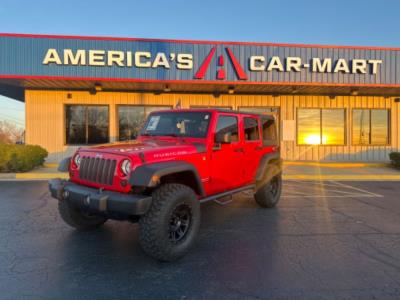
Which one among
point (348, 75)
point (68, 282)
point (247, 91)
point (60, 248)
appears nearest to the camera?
point (68, 282)

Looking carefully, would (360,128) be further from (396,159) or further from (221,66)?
(221,66)

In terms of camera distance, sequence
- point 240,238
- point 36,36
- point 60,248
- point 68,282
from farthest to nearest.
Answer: point 36,36 < point 240,238 < point 60,248 < point 68,282

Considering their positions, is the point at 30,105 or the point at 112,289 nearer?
the point at 112,289

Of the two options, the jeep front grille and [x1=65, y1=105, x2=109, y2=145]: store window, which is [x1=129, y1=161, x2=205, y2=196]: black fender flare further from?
[x1=65, y1=105, x2=109, y2=145]: store window

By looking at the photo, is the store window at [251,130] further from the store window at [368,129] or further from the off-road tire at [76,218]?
the store window at [368,129]

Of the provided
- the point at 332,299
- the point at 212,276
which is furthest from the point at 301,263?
the point at 212,276

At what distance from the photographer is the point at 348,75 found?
14.3m

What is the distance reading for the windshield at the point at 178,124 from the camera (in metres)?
4.93

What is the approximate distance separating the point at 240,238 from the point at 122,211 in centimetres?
215

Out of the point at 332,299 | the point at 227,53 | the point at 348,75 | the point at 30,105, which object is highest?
the point at 227,53

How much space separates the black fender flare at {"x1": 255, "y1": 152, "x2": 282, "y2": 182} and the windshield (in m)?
1.77

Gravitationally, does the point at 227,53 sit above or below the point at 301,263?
above

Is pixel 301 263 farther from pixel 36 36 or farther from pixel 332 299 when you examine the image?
pixel 36 36

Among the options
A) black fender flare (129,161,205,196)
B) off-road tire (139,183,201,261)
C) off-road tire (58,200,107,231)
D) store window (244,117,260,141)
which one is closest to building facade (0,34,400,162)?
store window (244,117,260,141)
